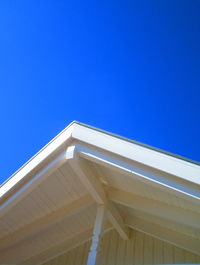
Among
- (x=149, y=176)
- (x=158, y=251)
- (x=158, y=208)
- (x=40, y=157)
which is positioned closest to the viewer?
(x=149, y=176)

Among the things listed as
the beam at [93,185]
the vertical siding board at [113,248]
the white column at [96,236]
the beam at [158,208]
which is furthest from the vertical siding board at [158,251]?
the white column at [96,236]

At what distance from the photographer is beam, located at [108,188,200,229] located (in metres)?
2.71

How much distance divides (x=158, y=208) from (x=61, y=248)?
8.17ft

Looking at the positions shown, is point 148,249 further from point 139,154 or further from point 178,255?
point 139,154

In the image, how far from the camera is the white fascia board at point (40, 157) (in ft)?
9.09

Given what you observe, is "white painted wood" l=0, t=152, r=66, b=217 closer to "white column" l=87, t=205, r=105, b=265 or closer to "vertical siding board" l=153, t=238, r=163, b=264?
"white column" l=87, t=205, r=105, b=265

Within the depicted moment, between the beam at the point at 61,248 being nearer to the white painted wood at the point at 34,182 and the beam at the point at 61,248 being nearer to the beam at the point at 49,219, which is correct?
the beam at the point at 49,219

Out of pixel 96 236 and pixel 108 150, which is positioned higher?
pixel 108 150

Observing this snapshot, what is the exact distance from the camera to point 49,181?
10.6ft

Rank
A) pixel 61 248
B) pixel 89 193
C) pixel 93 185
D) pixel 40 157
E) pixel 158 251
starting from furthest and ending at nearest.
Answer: pixel 61 248, pixel 158 251, pixel 89 193, pixel 93 185, pixel 40 157

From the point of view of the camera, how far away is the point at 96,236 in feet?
10.3

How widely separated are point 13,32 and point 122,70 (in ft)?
8.00

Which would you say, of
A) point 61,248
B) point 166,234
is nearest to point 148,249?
point 166,234

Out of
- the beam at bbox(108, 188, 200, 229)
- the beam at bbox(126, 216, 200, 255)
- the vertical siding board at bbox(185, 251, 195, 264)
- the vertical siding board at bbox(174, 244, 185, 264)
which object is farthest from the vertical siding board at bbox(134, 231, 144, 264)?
the beam at bbox(108, 188, 200, 229)
